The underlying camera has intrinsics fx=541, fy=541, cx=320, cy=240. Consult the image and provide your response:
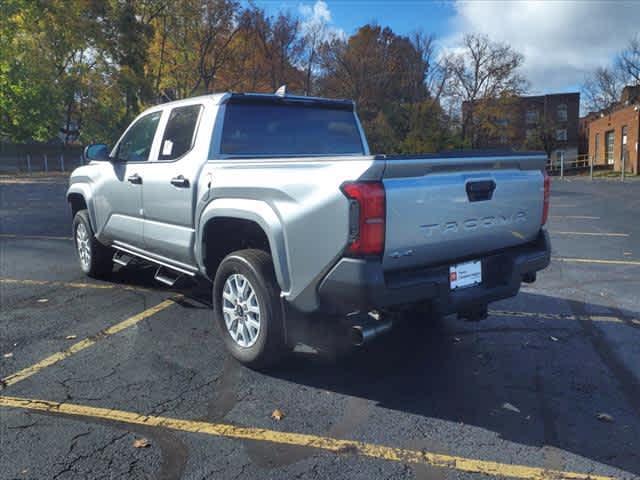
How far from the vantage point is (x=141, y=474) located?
2.78 m

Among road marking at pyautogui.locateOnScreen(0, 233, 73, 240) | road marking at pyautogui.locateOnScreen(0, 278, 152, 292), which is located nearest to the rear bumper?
road marking at pyautogui.locateOnScreen(0, 278, 152, 292)

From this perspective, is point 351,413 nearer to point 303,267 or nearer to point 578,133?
point 303,267

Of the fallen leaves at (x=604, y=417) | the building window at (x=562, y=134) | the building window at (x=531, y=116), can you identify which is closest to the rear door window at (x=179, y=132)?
the fallen leaves at (x=604, y=417)

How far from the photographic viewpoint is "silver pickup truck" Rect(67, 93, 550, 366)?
124 inches

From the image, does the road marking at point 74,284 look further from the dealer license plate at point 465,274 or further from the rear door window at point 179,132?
the dealer license plate at point 465,274

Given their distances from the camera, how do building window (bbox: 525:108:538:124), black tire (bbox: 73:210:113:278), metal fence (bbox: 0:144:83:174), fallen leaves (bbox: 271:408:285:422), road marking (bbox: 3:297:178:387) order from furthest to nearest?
building window (bbox: 525:108:538:124) < metal fence (bbox: 0:144:83:174) < black tire (bbox: 73:210:113:278) < road marking (bbox: 3:297:178:387) < fallen leaves (bbox: 271:408:285:422)

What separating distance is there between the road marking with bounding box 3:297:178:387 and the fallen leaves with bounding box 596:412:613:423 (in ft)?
12.6

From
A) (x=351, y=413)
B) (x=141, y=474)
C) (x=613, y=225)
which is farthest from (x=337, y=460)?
(x=613, y=225)

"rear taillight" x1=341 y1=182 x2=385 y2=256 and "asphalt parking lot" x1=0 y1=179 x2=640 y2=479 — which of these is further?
"rear taillight" x1=341 y1=182 x2=385 y2=256

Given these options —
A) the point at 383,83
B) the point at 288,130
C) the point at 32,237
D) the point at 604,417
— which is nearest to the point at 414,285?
the point at 604,417

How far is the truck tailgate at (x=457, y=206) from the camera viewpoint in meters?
3.16

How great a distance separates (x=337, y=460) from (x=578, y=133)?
71.9m

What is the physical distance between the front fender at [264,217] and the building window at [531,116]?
6455cm

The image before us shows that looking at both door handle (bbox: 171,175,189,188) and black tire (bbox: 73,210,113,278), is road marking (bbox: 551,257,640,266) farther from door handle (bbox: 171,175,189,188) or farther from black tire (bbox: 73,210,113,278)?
black tire (bbox: 73,210,113,278)
